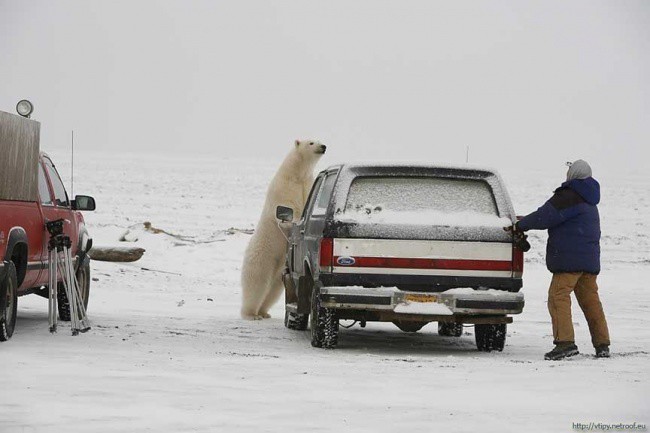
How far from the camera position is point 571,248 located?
949 centimetres

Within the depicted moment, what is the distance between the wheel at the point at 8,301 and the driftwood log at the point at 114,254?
32.0ft

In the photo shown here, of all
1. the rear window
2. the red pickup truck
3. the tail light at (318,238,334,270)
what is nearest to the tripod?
the red pickup truck

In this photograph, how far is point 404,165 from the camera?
9.66 metres

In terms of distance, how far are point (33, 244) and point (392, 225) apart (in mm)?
3252

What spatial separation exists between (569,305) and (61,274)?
475 cm

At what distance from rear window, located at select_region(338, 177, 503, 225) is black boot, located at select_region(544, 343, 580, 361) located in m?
1.18

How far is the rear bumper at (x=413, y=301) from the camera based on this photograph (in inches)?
362

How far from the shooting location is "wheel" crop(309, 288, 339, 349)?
9695 millimetres

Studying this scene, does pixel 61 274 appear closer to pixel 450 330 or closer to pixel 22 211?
pixel 22 211

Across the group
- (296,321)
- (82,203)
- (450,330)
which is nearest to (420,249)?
(450,330)

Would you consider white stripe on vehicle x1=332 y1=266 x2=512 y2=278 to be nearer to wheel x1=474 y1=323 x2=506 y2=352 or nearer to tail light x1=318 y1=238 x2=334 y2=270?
tail light x1=318 y1=238 x2=334 y2=270

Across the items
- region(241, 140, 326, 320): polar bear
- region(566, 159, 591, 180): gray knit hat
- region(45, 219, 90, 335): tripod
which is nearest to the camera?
region(566, 159, 591, 180): gray knit hat

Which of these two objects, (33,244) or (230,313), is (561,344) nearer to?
(33,244)

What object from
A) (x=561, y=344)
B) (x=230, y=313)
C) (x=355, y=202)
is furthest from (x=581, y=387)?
(x=230, y=313)
